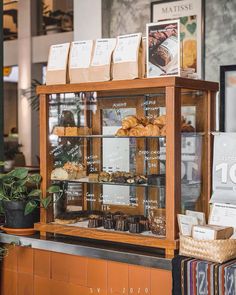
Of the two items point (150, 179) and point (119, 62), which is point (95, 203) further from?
point (119, 62)

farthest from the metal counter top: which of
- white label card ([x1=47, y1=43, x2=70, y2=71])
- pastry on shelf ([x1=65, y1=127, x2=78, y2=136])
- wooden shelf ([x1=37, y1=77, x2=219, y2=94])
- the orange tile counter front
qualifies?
white label card ([x1=47, y1=43, x2=70, y2=71])

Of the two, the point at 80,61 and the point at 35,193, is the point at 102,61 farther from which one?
the point at 35,193

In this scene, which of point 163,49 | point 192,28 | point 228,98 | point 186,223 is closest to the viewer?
point 186,223

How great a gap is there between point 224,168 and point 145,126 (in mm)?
465

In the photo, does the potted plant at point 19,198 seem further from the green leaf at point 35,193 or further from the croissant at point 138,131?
the croissant at point 138,131

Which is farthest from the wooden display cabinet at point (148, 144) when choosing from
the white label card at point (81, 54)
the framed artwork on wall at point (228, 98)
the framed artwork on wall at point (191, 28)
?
the framed artwork on wall at point (191, 28)

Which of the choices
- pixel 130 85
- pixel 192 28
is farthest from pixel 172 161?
pixel 192 28

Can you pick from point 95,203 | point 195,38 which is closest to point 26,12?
point 195,38

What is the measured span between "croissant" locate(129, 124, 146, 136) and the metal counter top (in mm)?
594

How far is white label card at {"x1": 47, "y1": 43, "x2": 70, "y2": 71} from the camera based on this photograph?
291 cm

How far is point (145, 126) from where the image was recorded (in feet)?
9.01

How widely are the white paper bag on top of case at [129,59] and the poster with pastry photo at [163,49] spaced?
0.20ft

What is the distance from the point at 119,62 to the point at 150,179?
63cm

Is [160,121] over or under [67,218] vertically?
over
